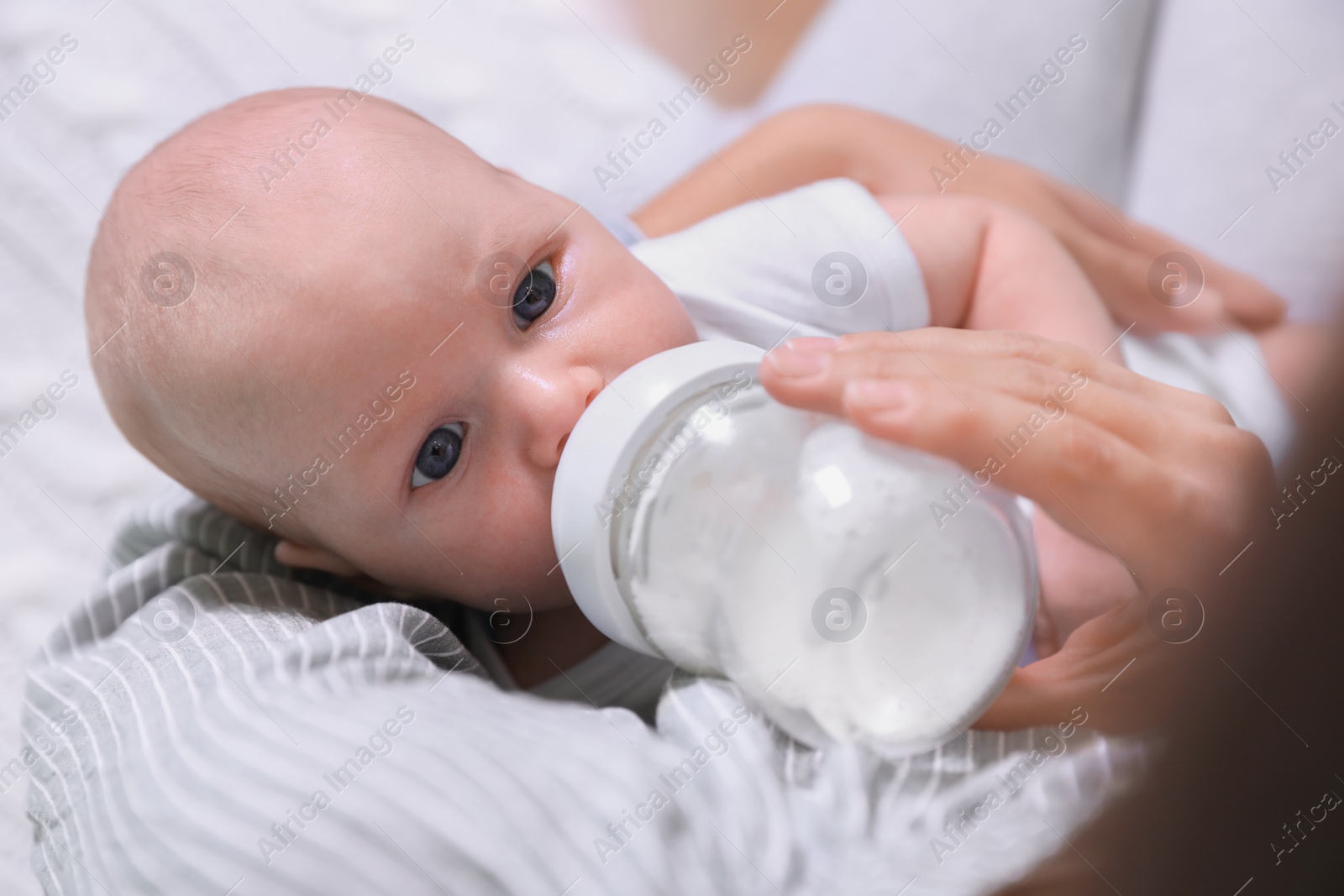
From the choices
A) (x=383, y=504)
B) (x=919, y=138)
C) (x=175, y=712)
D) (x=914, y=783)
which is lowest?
(x=175, y=712)

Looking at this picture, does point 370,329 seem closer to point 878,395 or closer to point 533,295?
point 533,295

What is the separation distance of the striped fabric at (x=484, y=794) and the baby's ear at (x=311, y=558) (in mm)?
160

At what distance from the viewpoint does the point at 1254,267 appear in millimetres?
1190

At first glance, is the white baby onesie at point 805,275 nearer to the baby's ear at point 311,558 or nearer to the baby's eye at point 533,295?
the baby's eye at point 533,295

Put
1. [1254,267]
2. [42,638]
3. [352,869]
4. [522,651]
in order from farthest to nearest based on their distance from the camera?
1. [1254,267]
2. [42,638]
3. [522,651]
4. [352,869]

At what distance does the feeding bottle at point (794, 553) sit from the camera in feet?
1.77

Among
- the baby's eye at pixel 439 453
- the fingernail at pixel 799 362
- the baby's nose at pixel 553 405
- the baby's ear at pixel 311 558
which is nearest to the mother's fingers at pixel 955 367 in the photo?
the fingernail at pixel 799 362

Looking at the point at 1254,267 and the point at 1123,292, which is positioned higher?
the point at 1254,267

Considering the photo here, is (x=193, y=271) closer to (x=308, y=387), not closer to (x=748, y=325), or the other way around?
(x=308, y=387)

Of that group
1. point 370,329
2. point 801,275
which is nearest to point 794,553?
point 370,329

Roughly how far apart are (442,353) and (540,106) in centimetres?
81

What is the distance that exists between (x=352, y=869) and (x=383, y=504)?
0.27 m

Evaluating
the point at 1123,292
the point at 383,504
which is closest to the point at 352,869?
the point at 383,504

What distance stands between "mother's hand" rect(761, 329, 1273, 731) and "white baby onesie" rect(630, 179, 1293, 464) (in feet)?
0.98
